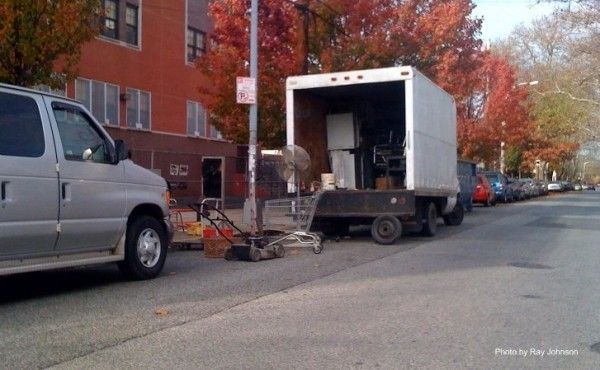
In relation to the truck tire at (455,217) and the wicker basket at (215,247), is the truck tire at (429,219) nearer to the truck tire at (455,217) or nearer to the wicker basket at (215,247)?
the truck tire at (455,217)

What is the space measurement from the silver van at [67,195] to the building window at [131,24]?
18.5m

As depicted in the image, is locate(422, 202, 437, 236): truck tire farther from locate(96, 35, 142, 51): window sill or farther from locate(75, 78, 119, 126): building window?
locate(96, 35, 142, 51): window sill

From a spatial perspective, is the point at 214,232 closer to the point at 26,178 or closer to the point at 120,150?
the point at 120,150

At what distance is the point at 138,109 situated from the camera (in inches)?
1079

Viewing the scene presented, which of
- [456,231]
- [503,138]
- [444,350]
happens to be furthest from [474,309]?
[503,138]

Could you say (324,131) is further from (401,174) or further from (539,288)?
(539,288)

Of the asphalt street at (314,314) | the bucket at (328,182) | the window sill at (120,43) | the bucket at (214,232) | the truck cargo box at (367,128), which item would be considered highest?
the window sill at (120,43)

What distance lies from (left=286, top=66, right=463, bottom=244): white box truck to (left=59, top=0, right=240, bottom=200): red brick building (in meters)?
5.32

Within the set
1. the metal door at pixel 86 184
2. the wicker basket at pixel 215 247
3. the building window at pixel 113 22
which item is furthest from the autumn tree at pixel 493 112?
the metal door at pixel 86 184

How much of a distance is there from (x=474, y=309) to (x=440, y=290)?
1177 millimetres

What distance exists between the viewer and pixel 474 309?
7.79 m

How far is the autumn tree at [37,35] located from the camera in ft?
36.1

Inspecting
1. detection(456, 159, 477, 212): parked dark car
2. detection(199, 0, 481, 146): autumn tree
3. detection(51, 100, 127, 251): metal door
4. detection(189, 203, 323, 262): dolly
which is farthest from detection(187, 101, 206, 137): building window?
detection(51, 100, 127, 251): metal door

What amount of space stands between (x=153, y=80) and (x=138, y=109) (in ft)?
5.13
